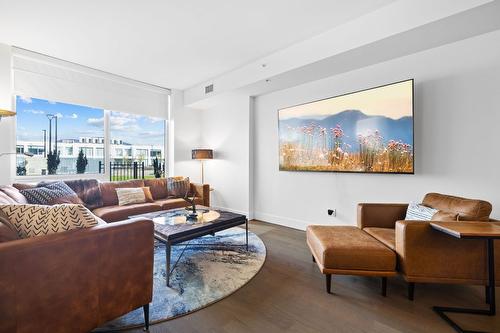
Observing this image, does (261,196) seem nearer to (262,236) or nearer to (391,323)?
(262,236)

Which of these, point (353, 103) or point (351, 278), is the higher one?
point (353, 103)

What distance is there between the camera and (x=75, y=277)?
4.24 feet

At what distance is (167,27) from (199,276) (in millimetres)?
2833

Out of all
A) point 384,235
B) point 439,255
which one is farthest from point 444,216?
point 384,235

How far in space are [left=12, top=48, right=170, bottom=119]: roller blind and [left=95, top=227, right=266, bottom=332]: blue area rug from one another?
112 inches

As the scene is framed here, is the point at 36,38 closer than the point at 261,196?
Yes

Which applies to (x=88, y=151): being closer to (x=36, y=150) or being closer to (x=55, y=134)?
(x=55, y=134)

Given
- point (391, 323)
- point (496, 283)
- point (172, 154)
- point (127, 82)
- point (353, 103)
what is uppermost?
point (127, 82)

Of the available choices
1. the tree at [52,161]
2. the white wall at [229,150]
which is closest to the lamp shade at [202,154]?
the white wall at [229,150]

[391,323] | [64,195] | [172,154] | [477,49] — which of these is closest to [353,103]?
[477,49]

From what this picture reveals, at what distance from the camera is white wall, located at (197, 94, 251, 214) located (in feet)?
15.2

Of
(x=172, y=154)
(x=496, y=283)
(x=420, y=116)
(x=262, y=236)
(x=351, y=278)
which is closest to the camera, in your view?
(x=496, y=283)

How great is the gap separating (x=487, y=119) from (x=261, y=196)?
3.27 m

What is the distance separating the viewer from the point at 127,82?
4.50 m
